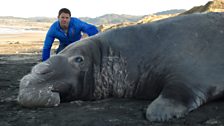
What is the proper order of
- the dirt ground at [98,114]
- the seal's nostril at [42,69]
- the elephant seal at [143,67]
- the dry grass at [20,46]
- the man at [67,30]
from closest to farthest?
the dirt ground at [98,114]
the elephant seal at [143,67]
the seal's nostril at [42,69]
the man at [67,30]
the dry grass at [20,46]

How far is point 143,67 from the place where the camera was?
4.54 meters

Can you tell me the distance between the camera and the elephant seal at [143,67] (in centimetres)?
403

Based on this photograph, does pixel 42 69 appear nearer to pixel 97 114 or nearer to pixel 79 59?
pixel 79 59

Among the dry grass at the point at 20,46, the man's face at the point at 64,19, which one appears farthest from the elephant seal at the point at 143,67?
the dry grass at the point at 20,46

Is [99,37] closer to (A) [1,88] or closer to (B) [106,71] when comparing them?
(B) [106,71]

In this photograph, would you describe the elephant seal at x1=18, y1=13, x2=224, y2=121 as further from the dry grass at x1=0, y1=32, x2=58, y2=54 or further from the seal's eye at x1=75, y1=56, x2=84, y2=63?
the dry grass at x1=0, y1=32, x2=58, y2=54

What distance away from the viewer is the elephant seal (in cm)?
403

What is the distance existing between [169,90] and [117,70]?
2.85 feet

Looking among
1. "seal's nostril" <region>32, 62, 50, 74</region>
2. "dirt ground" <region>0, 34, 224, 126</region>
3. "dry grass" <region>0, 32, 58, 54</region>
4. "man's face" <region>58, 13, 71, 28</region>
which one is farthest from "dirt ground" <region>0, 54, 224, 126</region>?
"dry grass" <region>0, 32, 58, 54</region>

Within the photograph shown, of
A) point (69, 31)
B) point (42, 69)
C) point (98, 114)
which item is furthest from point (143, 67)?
point (69, 31)

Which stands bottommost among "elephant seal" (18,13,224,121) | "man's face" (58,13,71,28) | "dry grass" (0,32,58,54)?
"dry grass" (0,32,58,54)

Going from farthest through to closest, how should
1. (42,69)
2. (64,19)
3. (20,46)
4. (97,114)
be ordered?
(20,46)
(64,19)
(42,69)
(97,114)

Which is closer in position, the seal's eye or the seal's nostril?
the seal's nostril

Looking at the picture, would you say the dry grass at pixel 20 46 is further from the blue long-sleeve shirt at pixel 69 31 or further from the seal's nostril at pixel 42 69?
the seal's nostril at pixel 42 69
